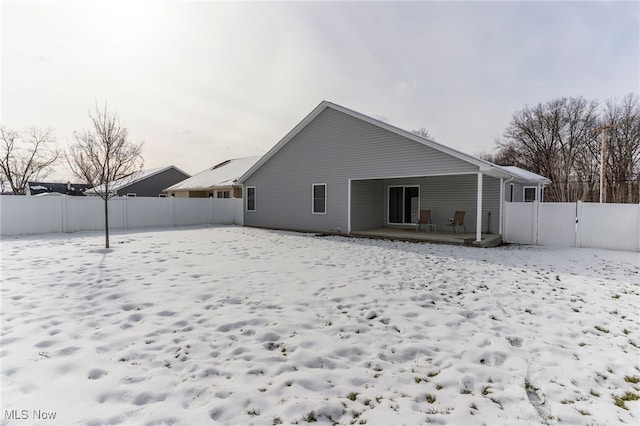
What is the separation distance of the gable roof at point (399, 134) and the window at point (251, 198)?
0.64 metres

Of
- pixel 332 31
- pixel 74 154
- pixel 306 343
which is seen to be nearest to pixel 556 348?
pixel 306 343

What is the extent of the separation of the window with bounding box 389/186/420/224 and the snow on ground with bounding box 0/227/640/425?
741 centimetres

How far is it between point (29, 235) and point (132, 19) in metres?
10.1

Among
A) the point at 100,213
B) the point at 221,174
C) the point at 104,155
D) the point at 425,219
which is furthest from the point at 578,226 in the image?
the point at 221,174

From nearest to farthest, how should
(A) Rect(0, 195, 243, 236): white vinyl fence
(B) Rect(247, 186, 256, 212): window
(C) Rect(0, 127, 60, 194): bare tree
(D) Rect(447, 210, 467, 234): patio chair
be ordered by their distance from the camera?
(D) Rect(447, 210, 467, 234): patio chair
(A) Rect(0, 195, 243, 236): white vinyl fence
(B) Rect(247, 186, 256, 212): window
(C) Rect(0, 127, 60, 194): bare tree

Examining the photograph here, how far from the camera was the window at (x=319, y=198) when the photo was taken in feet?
45.7

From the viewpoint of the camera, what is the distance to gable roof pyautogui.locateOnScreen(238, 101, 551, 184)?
973 cm

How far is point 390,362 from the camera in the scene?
3031mm

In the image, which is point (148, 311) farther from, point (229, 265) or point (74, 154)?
point (74, 154)

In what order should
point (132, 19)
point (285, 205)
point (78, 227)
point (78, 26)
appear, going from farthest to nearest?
point (285, 205), point (78, 227), point (78, 26), point (132, 19)

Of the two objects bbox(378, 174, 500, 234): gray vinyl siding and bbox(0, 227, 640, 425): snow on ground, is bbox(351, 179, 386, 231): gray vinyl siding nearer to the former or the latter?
bbox(378, 174, 500, 234): gray vinyl siding

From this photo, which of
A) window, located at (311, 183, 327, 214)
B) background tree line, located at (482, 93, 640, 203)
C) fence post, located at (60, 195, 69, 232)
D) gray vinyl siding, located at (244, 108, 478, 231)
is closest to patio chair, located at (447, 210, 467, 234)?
gray vinyl siding, located at (244, 108, 478, 231)

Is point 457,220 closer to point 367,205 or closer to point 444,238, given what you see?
point 444,238

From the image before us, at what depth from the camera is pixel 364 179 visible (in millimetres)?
12789
